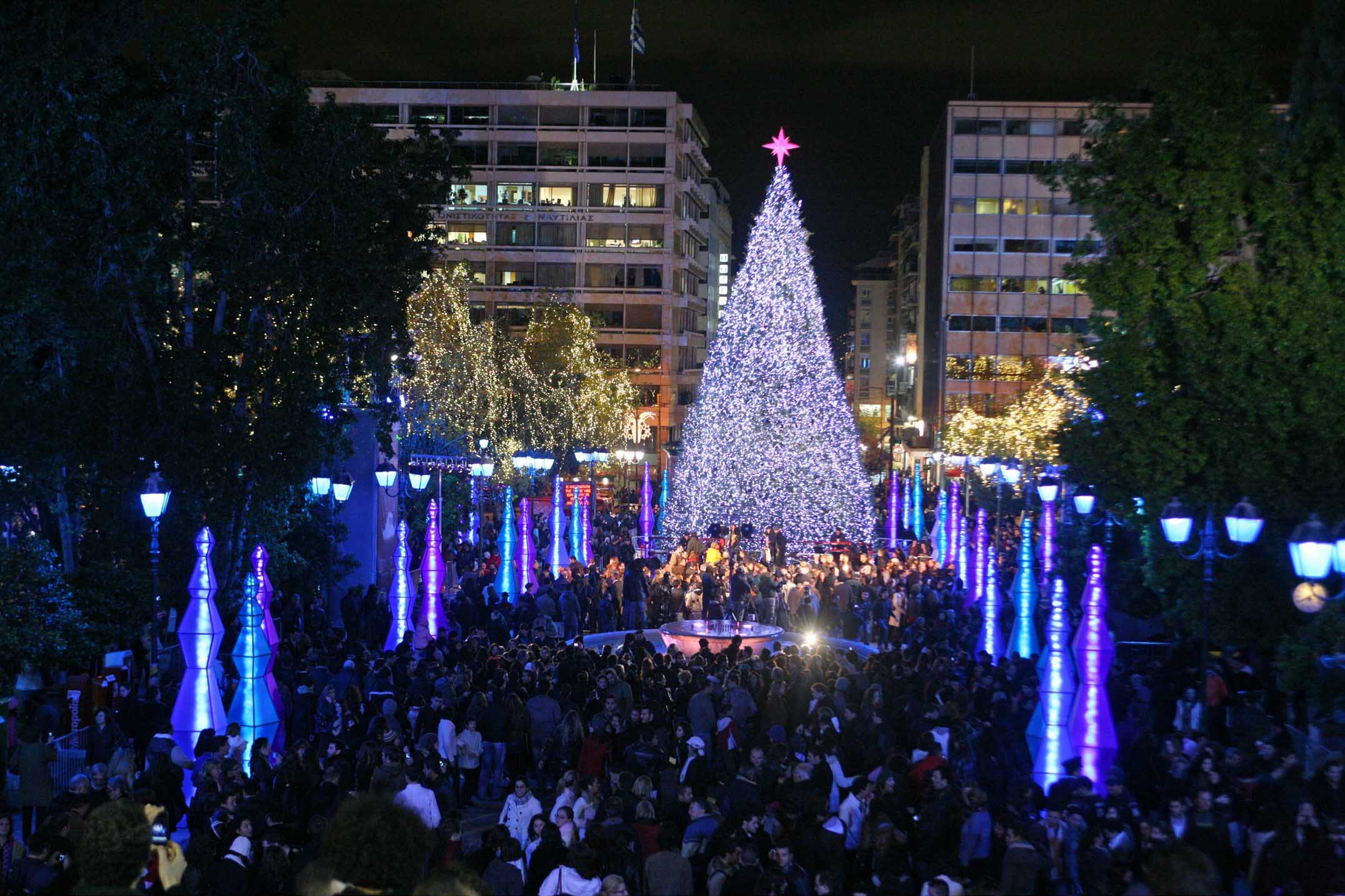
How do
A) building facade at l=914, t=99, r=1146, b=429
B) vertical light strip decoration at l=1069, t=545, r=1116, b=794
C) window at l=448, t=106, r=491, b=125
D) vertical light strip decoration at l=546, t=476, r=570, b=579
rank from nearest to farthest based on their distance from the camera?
vertical light strip decoration at l=1069, t=545, r=1116, b=794 < vertical light strip decoration at l=546, t=476, r=570, b=579 < building facade at l=914, t=99, r=1146, b=429 < window at l=448, t=106, r=491, b=125

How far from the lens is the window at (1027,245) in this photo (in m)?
76.4

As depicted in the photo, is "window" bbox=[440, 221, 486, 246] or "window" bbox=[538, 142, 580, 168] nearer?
"window" bbox=[538, 142, 580, 168]

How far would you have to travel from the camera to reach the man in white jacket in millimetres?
10523

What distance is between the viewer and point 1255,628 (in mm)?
20500

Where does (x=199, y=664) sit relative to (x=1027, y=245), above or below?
below

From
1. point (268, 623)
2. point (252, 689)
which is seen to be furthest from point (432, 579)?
point (252, 689)

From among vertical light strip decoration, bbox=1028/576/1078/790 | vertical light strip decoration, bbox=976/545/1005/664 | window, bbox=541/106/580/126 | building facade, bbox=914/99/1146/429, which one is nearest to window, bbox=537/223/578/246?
window, bbox=541/106/580/126

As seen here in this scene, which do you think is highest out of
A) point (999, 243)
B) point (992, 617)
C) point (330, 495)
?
point (999, 243)

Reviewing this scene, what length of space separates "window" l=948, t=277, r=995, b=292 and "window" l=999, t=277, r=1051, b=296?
63cm

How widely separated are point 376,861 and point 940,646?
14.1 m

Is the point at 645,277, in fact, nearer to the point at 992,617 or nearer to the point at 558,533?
the point at 558,533

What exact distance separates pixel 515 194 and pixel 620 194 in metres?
6.64

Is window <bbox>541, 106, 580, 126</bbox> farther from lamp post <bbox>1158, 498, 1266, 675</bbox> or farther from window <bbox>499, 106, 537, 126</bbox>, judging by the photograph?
lamp post <bbox>1158, 498, 1266, 675</bbox>

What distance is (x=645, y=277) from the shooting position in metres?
84.5
